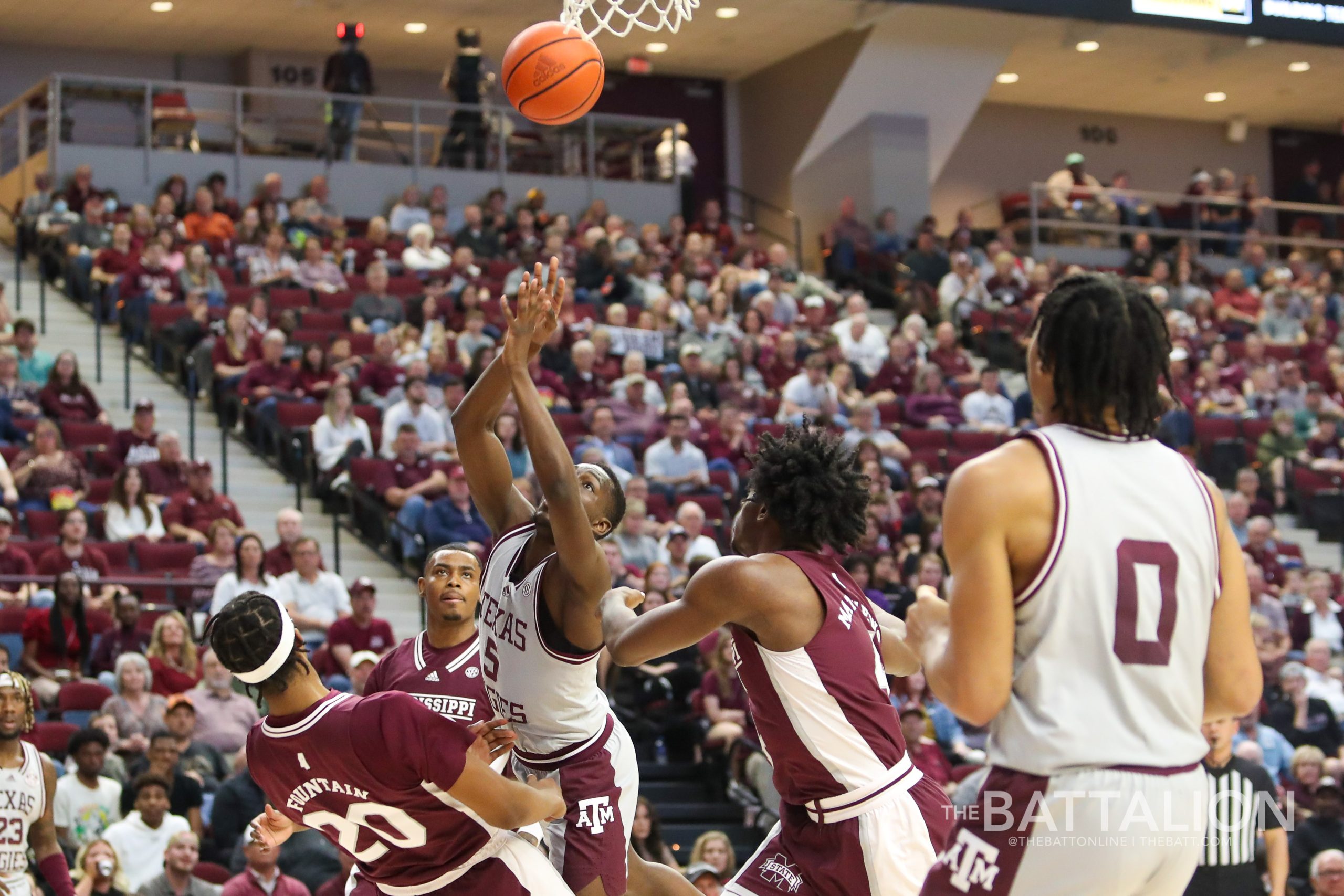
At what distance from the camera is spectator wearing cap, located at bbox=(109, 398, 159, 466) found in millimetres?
12922

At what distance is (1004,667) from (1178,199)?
21.4 metres

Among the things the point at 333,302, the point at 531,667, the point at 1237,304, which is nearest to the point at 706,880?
the point at 531,667

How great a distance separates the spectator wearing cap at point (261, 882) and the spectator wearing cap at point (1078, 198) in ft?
55.7

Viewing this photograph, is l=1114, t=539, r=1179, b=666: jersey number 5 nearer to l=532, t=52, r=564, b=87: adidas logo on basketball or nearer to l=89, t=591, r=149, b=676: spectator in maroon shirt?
l=532, t=52, r=564, b=87: adidas logo on basketball

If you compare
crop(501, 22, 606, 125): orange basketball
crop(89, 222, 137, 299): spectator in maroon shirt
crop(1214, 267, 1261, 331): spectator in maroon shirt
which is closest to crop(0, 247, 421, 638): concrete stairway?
crop(89, 222, 137, 299): spectator in maroon shirt

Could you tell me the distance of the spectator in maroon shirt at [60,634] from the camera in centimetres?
1044

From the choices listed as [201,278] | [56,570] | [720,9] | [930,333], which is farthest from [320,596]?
[720,9]

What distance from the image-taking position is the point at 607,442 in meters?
14.2

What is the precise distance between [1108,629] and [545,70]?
4.90 m

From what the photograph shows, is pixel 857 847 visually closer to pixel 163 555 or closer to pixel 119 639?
pixel 119 639

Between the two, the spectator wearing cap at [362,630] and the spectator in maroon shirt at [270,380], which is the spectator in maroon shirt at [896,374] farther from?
the spectator wearing cap at [362,630]

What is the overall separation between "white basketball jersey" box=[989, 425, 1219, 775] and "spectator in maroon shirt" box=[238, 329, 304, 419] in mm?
11827

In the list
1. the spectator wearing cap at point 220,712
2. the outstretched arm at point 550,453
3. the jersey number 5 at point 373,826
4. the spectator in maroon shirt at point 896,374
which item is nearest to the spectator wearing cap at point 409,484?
the spectator wearing cap at point 220,712

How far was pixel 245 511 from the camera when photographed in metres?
13.8
